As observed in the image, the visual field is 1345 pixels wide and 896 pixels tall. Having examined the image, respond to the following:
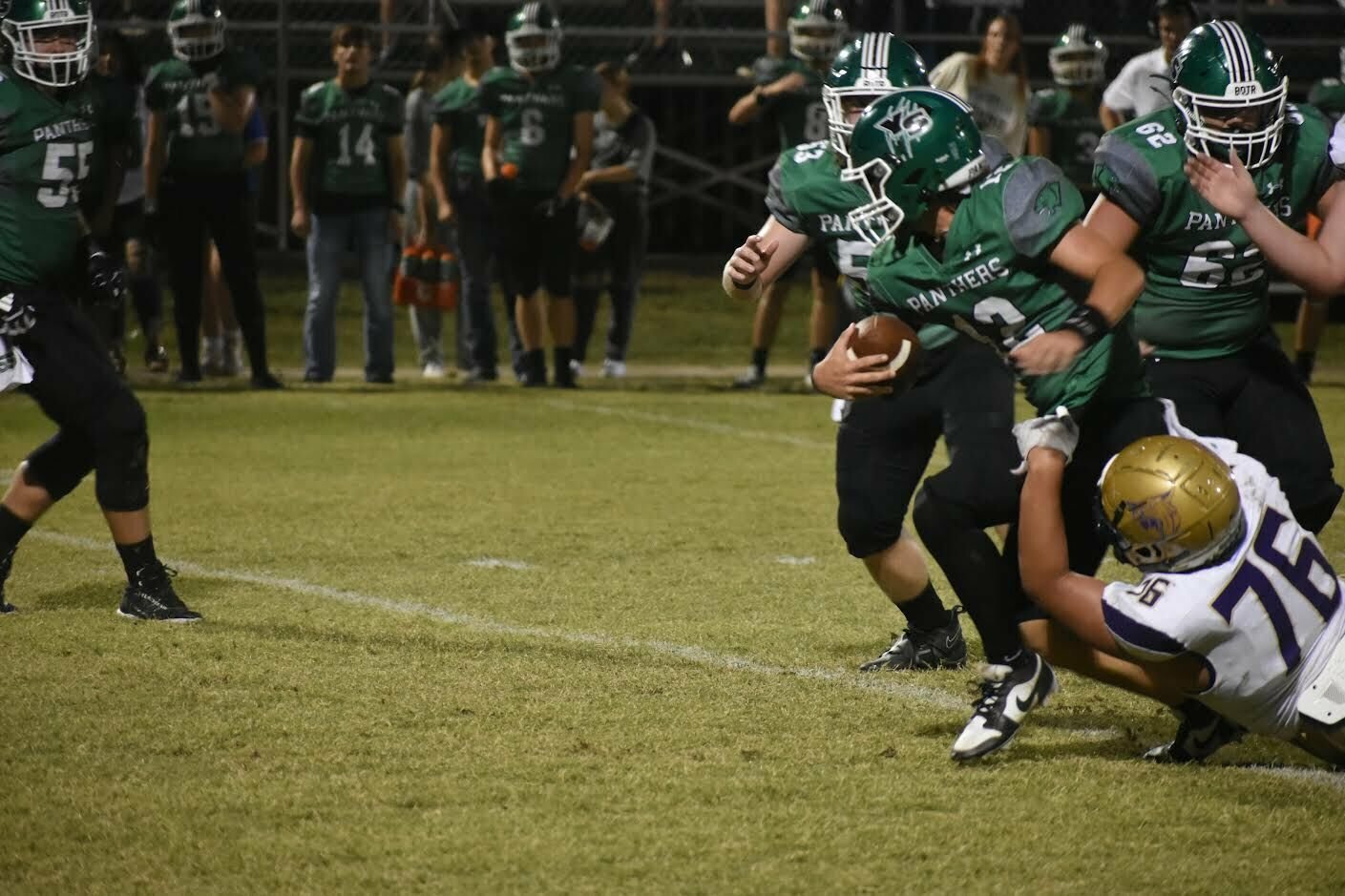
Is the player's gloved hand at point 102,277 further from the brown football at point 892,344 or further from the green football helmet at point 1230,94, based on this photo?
the green football helmet at point 1230,94

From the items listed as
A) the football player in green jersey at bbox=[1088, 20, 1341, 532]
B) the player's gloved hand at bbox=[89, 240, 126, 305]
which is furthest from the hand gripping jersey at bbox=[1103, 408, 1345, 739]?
the player's gloved hand at bbox=[89, 240, 126, 305]

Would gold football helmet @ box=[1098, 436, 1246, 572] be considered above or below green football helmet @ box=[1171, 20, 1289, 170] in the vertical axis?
below

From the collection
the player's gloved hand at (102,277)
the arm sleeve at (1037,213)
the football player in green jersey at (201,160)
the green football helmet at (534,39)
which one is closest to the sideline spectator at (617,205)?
the green football helmet at (534,39)

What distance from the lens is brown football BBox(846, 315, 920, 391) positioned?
4434 millimetres

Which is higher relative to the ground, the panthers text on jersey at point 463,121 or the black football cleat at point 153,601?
the panthers text on jersey at point 463,121

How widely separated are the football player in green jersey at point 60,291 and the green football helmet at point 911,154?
254cm

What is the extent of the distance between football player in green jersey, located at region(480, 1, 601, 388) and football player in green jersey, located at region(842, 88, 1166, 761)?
7397mm

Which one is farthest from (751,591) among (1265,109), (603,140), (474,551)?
(603,140)

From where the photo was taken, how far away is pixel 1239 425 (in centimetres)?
503

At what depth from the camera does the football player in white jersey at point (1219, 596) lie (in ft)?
12.8

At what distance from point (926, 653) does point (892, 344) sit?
3.88 ft

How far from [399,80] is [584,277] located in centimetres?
334

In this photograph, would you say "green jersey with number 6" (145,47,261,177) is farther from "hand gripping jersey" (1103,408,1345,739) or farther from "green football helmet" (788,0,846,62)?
"hand gripping jersey" (1103,408,1345,739)

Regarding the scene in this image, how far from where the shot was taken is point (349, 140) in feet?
38.7
